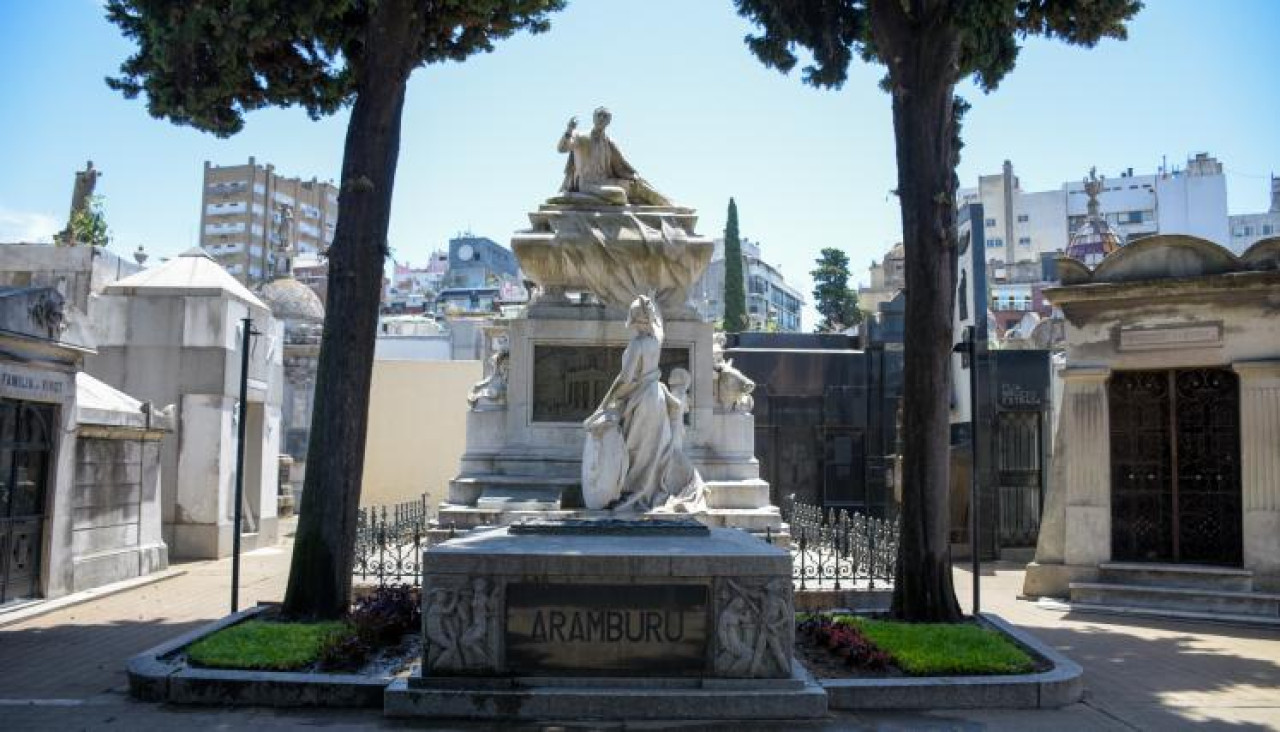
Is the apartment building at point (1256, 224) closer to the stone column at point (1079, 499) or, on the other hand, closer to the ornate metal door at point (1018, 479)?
the ornate metal door at point (1018, 479)

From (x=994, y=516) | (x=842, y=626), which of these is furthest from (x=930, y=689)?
(x=994, y=516)

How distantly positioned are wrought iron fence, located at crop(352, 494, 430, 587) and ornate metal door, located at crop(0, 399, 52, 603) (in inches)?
137

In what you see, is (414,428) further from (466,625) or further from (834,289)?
(834,289)

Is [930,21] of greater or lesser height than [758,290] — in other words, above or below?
below

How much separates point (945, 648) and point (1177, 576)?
602 cm

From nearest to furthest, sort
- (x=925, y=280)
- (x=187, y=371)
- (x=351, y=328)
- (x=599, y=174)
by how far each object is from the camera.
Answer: (x=351, y=328)
(x=925, y=280)
(x=599, y=174)
(x=187, y=371)

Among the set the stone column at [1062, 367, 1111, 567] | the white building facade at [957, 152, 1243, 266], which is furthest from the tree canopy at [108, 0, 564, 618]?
the white building facade at [957, 152, 1243, 266]

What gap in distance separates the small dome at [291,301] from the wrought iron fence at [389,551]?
22000 millimetres

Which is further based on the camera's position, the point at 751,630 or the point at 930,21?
the point at 930,21

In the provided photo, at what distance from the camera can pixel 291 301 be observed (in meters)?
37.5

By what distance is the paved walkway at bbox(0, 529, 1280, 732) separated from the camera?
673cm

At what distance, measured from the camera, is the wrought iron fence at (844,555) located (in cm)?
1139

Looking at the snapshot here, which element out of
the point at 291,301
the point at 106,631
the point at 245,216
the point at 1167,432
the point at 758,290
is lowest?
the point at 106,631

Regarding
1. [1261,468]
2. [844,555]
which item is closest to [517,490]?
[844,555]
